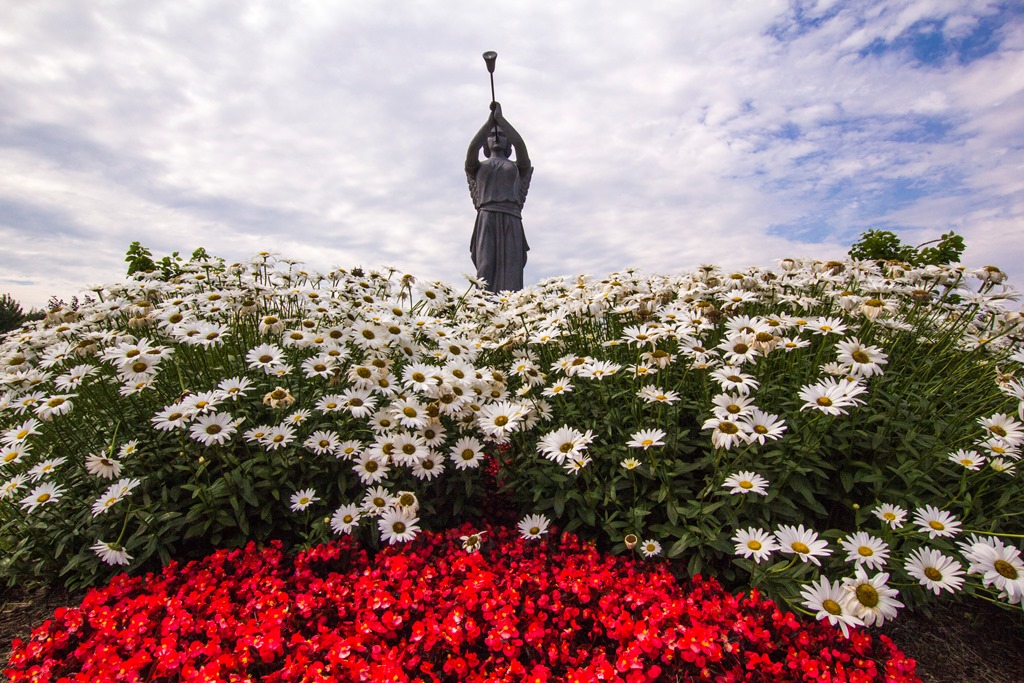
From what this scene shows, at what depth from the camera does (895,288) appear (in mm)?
3275

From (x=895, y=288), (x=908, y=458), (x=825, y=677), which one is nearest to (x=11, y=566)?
(x=825, y=677)

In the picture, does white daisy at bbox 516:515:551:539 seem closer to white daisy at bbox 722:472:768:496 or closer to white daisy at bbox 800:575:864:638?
white daisy at bbox 722:472:768:496

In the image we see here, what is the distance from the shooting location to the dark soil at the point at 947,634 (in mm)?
2486

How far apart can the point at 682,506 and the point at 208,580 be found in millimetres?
2257

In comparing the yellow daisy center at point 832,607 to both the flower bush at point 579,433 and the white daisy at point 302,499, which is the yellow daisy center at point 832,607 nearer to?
the flower bush at point 579,433

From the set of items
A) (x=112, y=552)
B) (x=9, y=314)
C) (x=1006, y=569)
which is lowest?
(x=112, y=552)

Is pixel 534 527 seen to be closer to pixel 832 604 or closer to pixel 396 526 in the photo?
pixel 396 526

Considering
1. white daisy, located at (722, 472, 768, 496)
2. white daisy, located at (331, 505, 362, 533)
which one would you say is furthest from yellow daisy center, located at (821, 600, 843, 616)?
white daisy, located at (331, 505, 362, 533)

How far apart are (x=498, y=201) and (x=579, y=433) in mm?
6360

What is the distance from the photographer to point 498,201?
8445 millimetres

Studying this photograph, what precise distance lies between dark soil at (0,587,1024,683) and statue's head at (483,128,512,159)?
299 inches

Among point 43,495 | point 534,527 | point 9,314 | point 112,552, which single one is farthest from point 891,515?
point 9,314

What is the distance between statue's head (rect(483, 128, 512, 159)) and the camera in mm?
8672

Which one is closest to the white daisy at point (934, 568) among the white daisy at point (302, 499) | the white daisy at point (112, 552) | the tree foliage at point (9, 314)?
the white daisy at point (302, 499)
